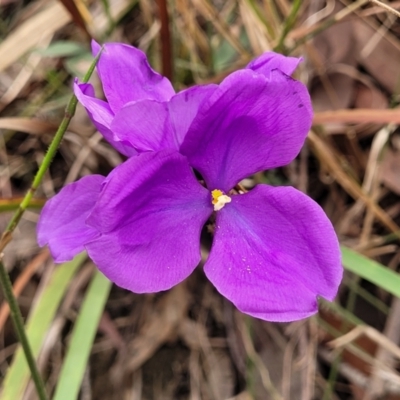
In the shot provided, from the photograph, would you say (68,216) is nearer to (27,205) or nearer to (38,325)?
(27,205)

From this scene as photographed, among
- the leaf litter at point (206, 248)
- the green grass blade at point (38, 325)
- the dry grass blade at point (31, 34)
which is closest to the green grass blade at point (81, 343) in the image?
the green grass blade at point (38, 325)

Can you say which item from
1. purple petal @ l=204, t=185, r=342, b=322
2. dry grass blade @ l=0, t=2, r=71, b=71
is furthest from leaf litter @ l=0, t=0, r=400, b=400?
purple petal @ l=204, t=185, r=342, b=322

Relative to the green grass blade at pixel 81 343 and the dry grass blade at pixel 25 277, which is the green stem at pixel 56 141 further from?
the dry grass blade at pixel 25 277

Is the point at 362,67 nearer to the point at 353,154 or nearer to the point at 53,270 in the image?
the point at 353,154

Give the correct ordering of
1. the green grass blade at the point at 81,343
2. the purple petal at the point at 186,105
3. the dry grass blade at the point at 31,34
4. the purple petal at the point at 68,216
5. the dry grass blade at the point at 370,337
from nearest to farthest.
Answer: the purple petal at the point at 186,105 → the purple petal at the point at 68,216 → the green grass blade at the point at 81,343 → the dry grass blade at the point at 370,337 → the dry grass blade at the point at 31,34

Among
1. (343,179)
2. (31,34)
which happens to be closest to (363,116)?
(343,179)

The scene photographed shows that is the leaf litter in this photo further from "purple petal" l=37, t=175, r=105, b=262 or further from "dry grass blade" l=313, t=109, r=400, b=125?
"purple petal" l=37, t=175, r=105, b=262
